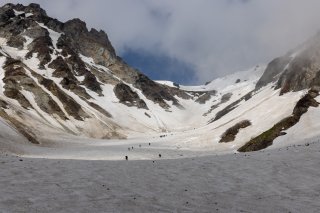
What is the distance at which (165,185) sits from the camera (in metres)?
27.2

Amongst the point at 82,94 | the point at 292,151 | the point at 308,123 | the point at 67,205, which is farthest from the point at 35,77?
the point at 67,205

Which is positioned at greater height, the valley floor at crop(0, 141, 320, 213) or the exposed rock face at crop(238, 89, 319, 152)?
the exposed rock face at crop(238, 89, 319, 152)

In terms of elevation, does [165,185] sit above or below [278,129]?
below

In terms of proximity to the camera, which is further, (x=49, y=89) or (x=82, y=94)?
(x=82, y=94)

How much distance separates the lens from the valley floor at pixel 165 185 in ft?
72.1

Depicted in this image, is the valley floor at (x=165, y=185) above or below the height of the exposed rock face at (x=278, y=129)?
below

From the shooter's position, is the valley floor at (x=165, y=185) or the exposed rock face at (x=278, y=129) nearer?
the valley floor at (x=165, y=185)

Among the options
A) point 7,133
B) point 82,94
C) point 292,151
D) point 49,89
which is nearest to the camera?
point 292,151

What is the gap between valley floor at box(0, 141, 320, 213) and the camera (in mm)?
21984

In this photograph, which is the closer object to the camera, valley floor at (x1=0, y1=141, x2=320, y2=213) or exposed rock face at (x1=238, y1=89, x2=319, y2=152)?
valley floor at (x1=0, y1=141, x2=320, y2=213)

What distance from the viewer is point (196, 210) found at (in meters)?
22.1

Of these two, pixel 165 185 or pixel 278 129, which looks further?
pixel 278 129

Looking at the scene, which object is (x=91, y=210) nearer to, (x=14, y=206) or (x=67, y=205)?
(x=67, y=205)

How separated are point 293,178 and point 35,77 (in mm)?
156233
